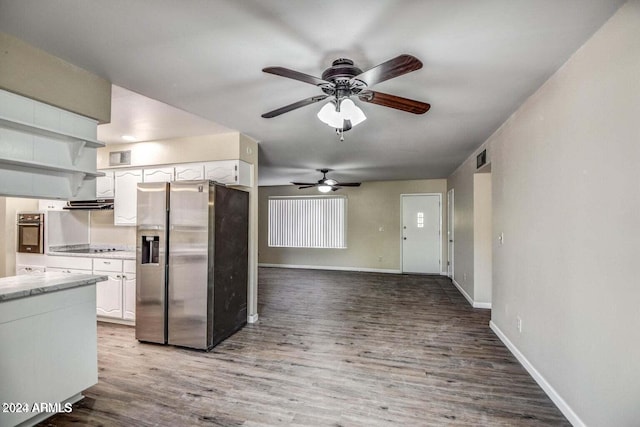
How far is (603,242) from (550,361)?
114cm

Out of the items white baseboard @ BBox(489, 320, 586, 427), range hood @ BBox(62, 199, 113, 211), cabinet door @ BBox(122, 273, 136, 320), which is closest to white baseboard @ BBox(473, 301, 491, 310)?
white baseboard @ BBox(489, 320, 586, 427)

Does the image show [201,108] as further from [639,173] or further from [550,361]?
[550,361]

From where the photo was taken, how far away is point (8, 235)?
4.03 meters

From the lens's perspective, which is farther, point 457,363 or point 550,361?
point 457,363

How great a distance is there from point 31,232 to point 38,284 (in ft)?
9.08

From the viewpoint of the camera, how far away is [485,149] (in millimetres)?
3836

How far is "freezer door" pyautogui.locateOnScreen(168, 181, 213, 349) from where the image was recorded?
3021 mm

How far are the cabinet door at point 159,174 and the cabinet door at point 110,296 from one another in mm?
1289

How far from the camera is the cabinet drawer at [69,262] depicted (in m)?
3.83

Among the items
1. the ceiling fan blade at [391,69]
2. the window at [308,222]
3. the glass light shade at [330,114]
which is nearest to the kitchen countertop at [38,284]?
the glass light shade at [330,114]

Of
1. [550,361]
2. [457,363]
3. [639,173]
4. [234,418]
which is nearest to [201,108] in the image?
[234,418]

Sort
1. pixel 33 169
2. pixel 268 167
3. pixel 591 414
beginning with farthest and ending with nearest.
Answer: pixel 268 167
pixel 33 169
pixel 591 414

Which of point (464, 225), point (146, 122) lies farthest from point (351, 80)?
point (464, 225)

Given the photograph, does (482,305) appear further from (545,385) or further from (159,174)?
(159,174)
